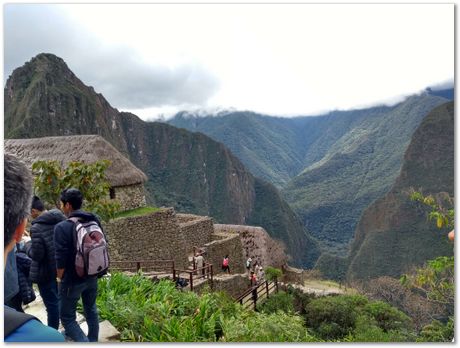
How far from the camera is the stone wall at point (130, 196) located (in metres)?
16.6

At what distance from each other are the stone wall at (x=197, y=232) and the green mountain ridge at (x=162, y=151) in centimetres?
4840

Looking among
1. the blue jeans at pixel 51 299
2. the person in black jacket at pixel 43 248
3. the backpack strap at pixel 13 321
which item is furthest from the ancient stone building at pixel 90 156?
the backpack strap at pixel 13 321

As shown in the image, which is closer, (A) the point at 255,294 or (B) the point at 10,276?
(B) the point at 10,276

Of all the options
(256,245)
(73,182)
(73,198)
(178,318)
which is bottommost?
(256,245)

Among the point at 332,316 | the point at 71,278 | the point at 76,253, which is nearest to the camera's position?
the point at 76,253

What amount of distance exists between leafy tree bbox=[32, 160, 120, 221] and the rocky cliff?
48.6 m

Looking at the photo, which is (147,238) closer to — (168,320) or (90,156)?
(90,156)

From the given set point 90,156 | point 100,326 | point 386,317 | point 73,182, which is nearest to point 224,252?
point 90,156

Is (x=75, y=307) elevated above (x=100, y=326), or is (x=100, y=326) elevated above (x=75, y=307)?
(x=75, y=307)

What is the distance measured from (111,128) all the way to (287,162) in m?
102

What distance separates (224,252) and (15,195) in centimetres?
1676

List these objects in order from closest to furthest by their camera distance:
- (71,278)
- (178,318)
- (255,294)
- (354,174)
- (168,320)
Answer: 1. (71,278)
2. (168,320)
3. (178,318)
4. (255,294)
5. (354,174)

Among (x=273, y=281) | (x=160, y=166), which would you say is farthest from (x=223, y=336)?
(x=160, y=166)

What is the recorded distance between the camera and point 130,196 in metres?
17.1
